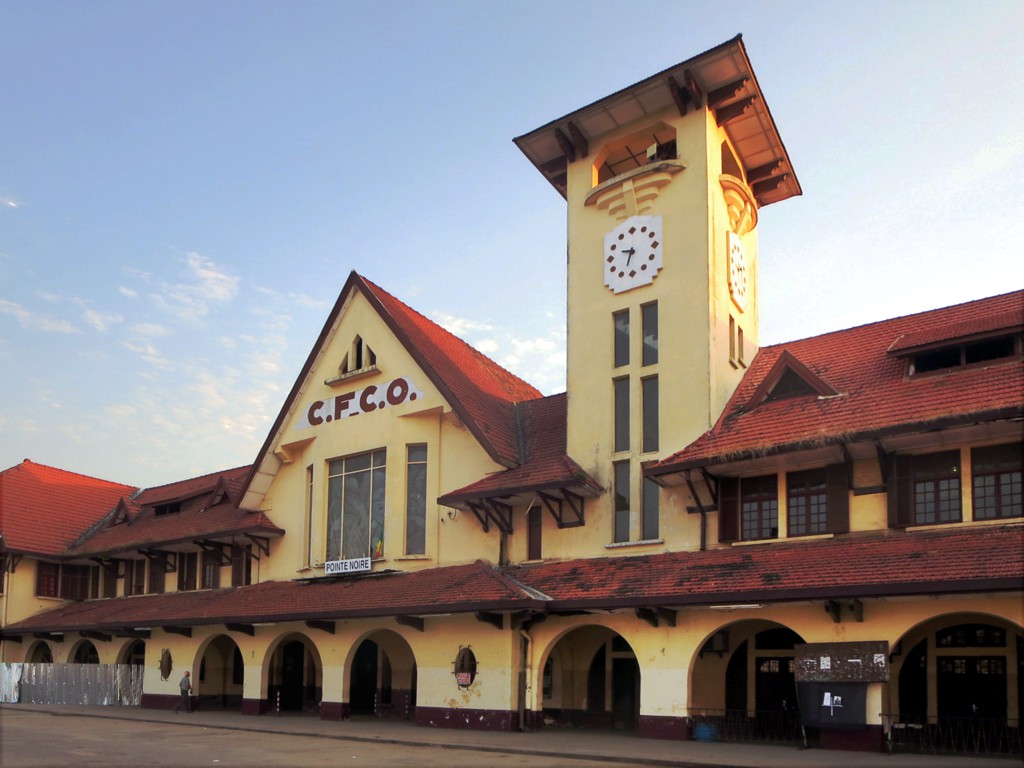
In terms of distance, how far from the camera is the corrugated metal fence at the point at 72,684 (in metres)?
33.8

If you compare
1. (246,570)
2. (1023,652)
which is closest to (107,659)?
(246,570)

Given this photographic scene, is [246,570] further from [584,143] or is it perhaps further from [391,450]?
[584,143]

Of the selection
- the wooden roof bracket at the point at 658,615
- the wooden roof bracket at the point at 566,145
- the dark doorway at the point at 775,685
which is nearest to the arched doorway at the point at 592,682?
the dark doorway at the point at 775,685

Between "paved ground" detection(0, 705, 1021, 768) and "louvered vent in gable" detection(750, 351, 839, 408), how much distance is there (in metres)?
7.77

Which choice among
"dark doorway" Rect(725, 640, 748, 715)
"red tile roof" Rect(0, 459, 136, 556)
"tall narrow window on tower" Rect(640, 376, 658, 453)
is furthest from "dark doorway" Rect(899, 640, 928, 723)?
"red tile roof" Rect(0, 459, 136, 556)

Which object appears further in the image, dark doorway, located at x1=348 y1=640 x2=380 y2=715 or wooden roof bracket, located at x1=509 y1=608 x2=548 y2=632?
dark doorway, located at x1=348 y1=640 x2=380 y2=715

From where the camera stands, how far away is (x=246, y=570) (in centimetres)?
3278

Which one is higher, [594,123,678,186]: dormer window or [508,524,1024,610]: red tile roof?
[594,123,678,186]: dormer window

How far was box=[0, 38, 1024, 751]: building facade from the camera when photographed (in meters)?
19.6

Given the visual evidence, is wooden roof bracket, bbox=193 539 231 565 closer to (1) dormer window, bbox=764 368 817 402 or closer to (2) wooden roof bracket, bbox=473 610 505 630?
(2) wooden roof bracket, bbox=473 610 505 630

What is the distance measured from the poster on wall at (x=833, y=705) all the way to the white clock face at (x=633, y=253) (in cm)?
1062

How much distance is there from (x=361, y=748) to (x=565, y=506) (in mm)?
7610

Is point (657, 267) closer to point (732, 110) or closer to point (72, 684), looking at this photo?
point (732, 110)

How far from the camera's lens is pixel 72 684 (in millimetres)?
34750
